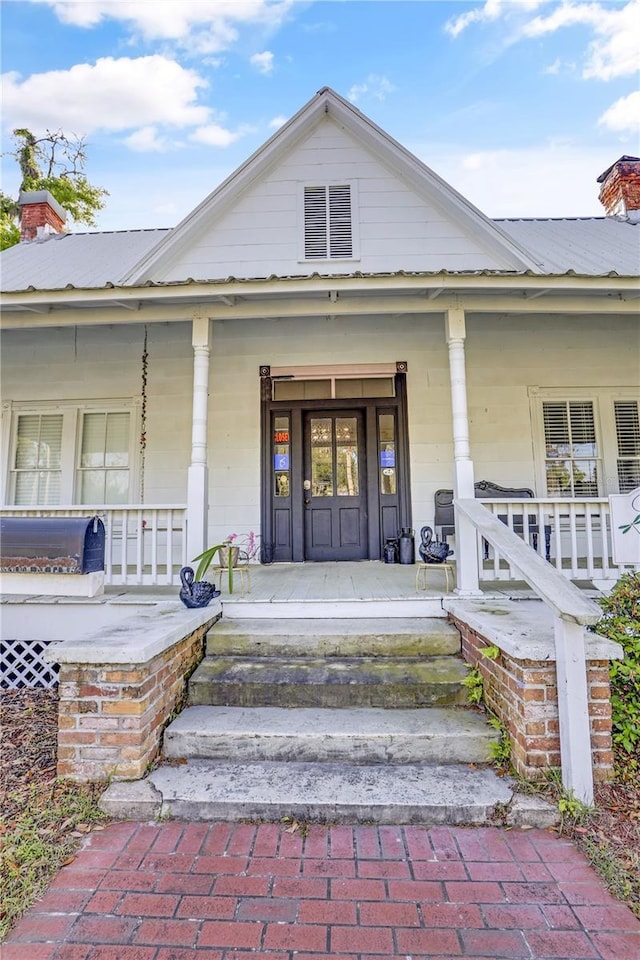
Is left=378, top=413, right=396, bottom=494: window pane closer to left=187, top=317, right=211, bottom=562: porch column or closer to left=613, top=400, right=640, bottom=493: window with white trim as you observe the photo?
left=187, top=317, right=211, bottom=562: porch column

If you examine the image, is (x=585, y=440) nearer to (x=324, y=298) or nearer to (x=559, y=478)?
(x=559, y=478)

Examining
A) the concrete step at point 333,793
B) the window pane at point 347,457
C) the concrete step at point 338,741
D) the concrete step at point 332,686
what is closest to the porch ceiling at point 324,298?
the window pane at point 347,457

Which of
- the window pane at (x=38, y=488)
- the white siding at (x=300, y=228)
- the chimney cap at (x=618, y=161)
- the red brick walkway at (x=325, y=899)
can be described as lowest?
the red brick walkway at (x=325, y=899)

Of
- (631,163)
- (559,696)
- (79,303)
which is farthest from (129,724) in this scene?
(631,163)

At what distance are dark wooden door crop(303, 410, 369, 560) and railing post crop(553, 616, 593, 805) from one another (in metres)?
3.82

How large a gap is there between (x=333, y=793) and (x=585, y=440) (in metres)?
5.45

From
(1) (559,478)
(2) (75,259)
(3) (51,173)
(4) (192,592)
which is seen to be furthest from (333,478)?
(3) (51,173)

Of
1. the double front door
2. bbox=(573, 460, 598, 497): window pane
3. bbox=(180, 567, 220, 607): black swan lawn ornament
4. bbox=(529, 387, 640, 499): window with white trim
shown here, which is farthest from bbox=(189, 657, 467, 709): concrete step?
bbox=(573, 460, 598, 497): window pane

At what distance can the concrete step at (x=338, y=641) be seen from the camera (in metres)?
3.24

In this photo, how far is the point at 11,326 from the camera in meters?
4.80

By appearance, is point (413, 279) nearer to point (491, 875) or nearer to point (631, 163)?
point (491, 875)

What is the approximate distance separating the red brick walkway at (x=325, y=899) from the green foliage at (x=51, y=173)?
15.8 m

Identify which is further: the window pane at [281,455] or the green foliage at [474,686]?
the window pane at [281,455]

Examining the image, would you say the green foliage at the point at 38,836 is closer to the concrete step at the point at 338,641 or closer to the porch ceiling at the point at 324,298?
the concrete step at the point at 338,641
